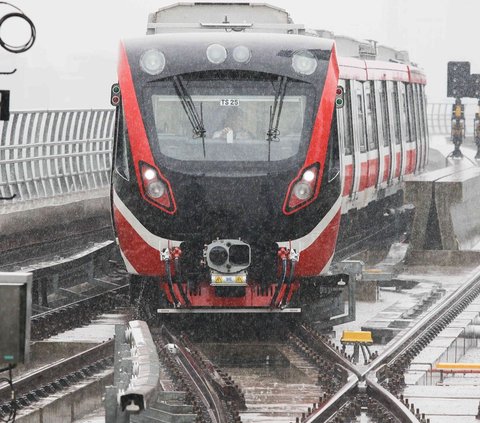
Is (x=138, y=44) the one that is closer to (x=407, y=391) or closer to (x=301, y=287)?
(x=301, y=287)

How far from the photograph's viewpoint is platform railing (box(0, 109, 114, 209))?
23234mm

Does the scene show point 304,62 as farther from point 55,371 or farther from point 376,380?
point 55,371

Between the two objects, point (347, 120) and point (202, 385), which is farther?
point (347, 120)

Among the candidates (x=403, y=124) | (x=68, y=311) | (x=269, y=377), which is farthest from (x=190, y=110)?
(x=403, y=124)

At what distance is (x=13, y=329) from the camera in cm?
777

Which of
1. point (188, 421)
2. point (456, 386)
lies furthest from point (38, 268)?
point (188, 421)

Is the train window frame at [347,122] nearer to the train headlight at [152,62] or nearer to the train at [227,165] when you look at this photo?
the train at [227,165]

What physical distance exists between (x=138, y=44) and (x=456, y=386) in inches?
182

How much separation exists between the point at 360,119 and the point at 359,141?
0.96 ft

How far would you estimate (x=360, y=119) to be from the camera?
21.1 m

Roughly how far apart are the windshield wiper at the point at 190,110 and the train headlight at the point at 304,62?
1025mm

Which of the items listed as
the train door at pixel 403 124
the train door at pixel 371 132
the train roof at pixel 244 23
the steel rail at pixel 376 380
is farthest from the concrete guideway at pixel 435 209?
the steel rail at pixel 376 380

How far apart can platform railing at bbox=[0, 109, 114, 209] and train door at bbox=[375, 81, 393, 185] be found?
4.72 m

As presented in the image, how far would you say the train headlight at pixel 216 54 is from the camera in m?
16.1
